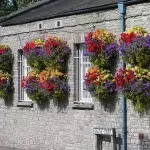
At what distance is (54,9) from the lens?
18.0 m

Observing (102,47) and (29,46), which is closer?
(102,47)

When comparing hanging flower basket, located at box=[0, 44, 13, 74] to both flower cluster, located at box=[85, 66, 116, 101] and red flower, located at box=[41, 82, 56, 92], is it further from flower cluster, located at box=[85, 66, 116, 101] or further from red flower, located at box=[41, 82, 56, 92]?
flower cluster, located at box=[85, 66, 116, 101]

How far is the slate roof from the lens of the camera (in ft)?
50.2

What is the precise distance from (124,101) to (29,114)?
4743mm

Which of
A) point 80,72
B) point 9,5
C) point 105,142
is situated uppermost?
point 9,5

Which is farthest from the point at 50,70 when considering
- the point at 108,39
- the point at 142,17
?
the point at 142,17

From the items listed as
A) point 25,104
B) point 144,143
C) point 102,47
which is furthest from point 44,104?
point 144,143

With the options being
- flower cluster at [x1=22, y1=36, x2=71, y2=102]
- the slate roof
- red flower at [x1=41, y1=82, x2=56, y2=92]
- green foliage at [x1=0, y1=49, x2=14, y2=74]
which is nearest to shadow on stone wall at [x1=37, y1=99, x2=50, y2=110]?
flower cluster at [x1=22, y1=36, x2=71, y2=102]

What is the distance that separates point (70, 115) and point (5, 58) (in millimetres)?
3801

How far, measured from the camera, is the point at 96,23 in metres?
15.2

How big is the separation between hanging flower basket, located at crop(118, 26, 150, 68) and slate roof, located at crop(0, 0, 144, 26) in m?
1.35

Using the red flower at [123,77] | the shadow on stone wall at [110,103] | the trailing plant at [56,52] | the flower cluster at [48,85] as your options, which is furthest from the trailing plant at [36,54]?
the red flower at [123,77]

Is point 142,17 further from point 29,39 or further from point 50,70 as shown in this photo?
point 29,39

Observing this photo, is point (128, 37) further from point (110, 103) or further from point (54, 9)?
point (54, 9)
